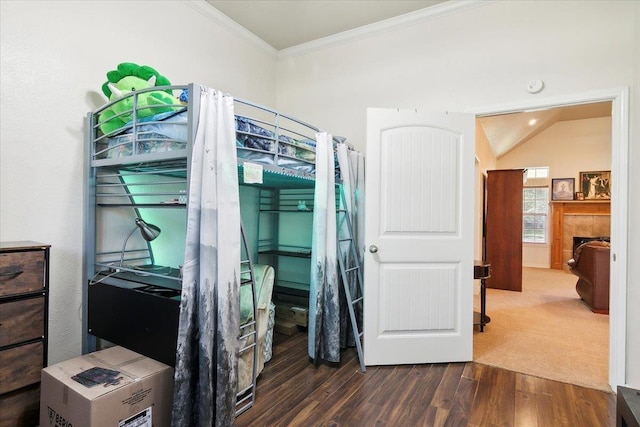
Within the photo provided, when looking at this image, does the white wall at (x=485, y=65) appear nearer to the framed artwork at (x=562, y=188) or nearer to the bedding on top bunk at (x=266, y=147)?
the bedding on top bunk at (x=266, y=147)

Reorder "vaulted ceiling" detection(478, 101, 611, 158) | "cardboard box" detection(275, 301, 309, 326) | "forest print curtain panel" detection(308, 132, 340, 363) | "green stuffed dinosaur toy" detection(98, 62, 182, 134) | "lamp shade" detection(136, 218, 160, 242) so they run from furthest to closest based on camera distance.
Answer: "vaulted ceiling" detection(478, 101, 611, 158)
"cardboard box" detection(275, 301, 309, 326)
"forest print curtain panel" detection(308, 132, 340, 363)
"lamp shade" detection(136, 218, 160, 242)
"green stuffed dinosaur toy" detection(98, 62, 182, 134)

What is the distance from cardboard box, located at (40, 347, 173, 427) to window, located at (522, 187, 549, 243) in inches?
343

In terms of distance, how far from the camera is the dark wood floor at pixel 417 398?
1863 millimetres

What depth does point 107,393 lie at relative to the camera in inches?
55.0

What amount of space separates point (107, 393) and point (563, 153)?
9692 millimetres

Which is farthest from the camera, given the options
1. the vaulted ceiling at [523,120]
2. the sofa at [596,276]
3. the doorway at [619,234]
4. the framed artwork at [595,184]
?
the framed artwork at [595,184]

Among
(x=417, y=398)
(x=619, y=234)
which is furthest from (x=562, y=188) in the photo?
(x=417, y=398)

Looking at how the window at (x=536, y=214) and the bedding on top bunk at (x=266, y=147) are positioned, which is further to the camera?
the window at (x=536, y=214)

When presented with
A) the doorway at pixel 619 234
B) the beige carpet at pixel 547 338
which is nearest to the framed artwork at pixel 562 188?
the beige carpet at pixel 547 338

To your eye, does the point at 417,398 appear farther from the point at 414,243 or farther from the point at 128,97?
the point at 128,97

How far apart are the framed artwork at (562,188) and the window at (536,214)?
162 millimetres

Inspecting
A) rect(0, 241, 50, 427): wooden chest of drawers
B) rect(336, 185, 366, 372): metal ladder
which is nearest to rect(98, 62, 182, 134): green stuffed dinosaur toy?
rect(0, 241, 50, 427): wooden chest of drawers

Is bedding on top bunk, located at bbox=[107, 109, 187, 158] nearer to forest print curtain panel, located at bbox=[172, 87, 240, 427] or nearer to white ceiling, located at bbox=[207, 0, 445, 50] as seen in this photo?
forest print curtain panel, located at bbox=[172, 87, 240, 427]

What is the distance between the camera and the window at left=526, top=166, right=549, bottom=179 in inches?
316
